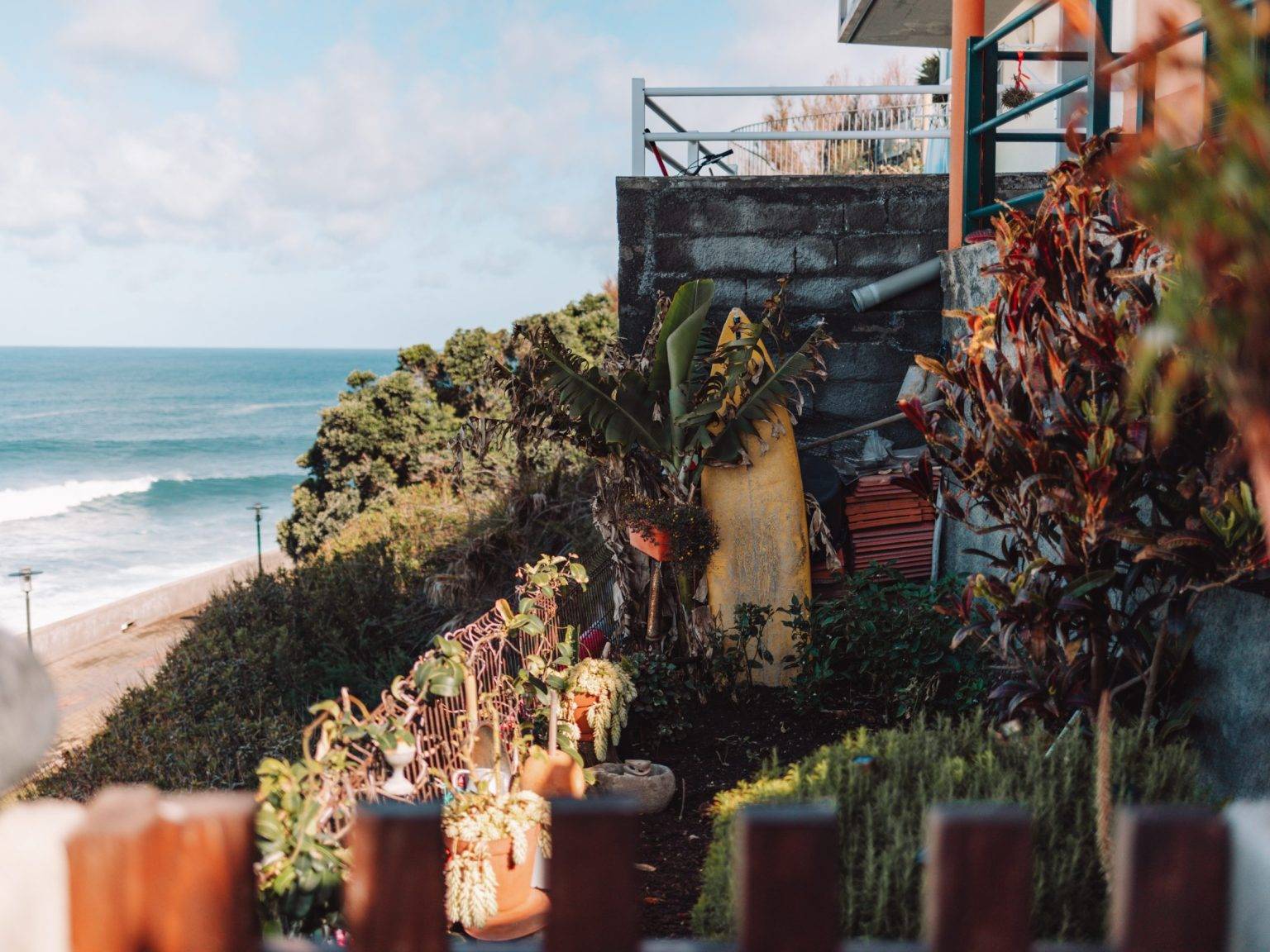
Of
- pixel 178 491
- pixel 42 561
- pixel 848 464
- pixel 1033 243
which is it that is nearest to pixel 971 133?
pixel 848 464

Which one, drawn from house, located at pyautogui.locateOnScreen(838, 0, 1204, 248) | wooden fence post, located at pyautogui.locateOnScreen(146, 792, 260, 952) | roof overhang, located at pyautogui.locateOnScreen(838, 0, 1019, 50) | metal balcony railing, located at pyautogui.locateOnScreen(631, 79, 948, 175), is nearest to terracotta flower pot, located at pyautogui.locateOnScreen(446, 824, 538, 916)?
wooden fence post, located at pyautogui.locateOnScreen(146, 792, 260, 952)

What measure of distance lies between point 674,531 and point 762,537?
1.75ft

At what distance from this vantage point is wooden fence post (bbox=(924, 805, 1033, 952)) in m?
1.11

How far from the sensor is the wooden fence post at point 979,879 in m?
1.11

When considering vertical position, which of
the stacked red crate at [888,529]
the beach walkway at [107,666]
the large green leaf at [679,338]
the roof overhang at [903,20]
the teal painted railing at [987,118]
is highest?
the roof overhang at [903,20]

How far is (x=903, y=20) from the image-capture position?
11.4m

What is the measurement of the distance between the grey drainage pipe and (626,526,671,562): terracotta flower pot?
2.31 meters

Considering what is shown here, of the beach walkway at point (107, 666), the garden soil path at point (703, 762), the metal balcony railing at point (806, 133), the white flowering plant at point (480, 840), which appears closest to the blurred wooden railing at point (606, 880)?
the white flowering plant at point (480, 840)

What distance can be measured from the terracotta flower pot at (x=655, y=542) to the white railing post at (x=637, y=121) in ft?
10.6

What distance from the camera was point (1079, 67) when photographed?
30.4 feet

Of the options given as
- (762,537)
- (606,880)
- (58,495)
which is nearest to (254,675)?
(762,537)

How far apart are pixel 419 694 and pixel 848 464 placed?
3871 millimetres

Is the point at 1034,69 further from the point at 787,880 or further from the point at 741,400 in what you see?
the point at 787,880

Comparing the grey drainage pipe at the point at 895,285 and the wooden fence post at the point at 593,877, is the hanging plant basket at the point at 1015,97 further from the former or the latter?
the wooden fence post at the point at 593,877
